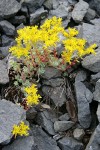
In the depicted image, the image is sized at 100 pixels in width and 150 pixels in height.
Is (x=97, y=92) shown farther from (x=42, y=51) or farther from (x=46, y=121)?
(x=42, y=51)

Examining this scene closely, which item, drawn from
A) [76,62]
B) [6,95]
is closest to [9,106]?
[6,95]

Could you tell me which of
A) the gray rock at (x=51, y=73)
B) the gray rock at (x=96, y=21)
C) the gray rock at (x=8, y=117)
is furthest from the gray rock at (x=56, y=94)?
the gray rock at (x=96, y=21)

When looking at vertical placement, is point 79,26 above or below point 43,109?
above

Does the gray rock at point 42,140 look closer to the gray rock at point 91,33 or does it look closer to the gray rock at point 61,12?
the gray rock at point 91,33

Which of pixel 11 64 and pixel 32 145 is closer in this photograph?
pixel 32 145

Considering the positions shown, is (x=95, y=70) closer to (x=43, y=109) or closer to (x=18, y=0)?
(x=43, y=109)
